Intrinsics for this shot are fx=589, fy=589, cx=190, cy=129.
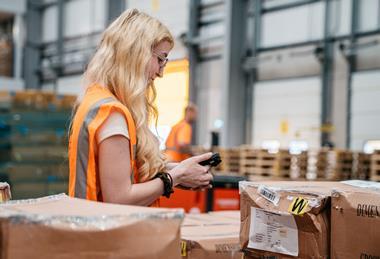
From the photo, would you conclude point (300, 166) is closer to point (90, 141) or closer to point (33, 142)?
point (33, 142)

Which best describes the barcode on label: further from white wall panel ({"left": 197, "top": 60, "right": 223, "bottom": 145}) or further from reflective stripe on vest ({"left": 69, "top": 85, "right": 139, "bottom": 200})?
white wall panel ({"left": 197, "top": 60, "right": 223, "bottom": 145})

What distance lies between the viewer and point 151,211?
1.44m

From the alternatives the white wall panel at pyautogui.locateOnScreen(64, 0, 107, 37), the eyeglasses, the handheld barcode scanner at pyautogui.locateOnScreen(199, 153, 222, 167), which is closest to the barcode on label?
the handheld barcode scanner at pyautogui.locateOnScreen(199, 153, 222, 167)

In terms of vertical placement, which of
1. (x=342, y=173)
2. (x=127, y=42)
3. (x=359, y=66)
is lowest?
(x=342, y=173)

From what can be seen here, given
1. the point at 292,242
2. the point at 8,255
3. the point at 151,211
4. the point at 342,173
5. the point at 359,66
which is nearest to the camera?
the point at 8,255

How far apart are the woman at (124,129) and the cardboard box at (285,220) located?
0.23 m

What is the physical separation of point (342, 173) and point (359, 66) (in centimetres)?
191

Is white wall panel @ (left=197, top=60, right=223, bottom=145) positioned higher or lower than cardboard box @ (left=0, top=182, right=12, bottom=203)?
higher

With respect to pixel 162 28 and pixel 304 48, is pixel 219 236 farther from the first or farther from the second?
pixel 304 48

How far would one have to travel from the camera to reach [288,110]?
10.4 meters

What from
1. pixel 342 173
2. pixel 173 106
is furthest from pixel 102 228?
pixel 173 106

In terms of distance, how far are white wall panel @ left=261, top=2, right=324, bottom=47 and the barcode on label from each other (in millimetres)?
8268

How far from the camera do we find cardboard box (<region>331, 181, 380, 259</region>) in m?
1.84

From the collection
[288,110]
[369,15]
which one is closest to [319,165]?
[288,110]
